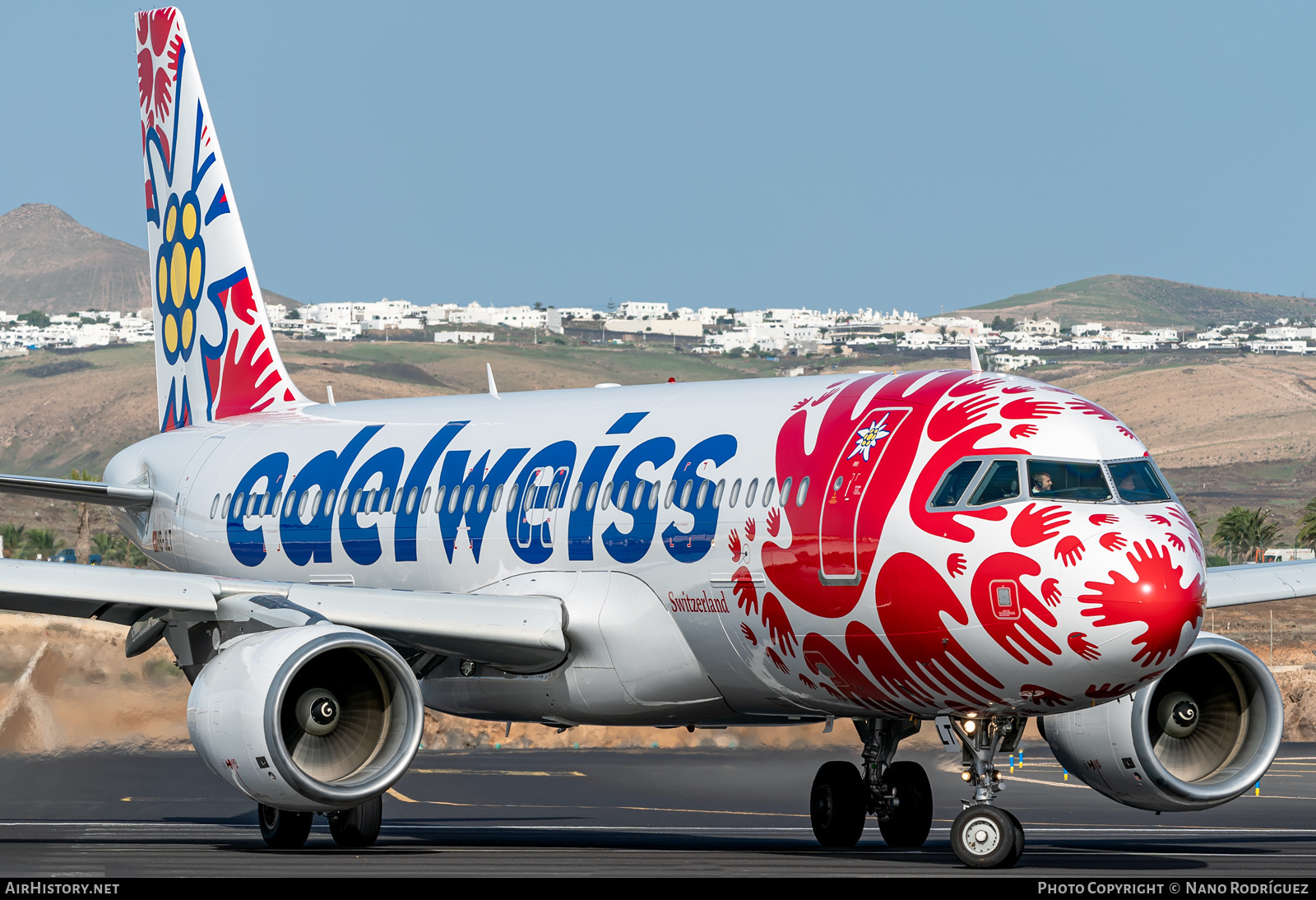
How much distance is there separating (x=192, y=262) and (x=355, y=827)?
12.3 m

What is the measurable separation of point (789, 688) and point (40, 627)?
27019 millimetres

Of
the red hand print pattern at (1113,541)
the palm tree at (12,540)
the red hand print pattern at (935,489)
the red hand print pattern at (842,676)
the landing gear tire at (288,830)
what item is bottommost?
the palm tree at (12,540)

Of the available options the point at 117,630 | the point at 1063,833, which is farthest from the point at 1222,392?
the point at 1063,833

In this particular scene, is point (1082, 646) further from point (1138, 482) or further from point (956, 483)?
point (956, 483)

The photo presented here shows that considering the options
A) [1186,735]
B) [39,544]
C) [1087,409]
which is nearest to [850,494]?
[1087,409]

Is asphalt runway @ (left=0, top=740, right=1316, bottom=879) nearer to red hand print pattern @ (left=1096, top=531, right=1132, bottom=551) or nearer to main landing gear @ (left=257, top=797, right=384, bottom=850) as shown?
main landing gear @ (left=257, top=797, right=384, bottom=850)

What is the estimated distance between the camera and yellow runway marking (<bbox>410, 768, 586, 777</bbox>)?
36.4 metres

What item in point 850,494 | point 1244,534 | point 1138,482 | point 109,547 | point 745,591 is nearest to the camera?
point 1138,482

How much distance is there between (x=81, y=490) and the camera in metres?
26.0

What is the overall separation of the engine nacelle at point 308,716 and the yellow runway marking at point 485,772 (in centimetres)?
1837

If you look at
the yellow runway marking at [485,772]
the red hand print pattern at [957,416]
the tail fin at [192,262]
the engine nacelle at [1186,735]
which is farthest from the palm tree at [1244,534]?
the red hand print pattern at [957,416]

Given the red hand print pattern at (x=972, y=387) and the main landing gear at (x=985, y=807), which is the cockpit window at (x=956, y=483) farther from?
the main landing gear at (x=985, y=807)

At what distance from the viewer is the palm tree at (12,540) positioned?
328ft
